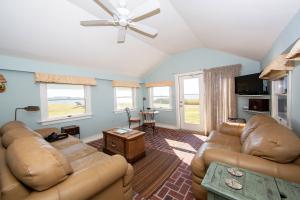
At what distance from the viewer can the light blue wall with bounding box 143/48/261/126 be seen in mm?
3588

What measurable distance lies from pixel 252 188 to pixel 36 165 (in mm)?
1544

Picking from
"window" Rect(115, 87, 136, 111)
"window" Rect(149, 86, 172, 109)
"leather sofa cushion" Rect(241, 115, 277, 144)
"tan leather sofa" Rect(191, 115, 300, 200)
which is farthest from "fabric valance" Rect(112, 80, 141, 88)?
"leather sofa cushion" Rect(241, 115, 277, 144)

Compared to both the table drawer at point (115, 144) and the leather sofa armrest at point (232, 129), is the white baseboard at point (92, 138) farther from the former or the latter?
the leather sofa armrest at point (232, 129)

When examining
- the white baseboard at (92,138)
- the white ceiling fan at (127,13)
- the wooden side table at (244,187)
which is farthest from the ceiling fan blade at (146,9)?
the white baseboard at (92,138)

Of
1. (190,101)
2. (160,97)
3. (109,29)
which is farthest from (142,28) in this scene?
(160,97)

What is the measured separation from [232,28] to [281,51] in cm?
77

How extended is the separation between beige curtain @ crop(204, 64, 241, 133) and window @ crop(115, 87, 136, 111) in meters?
2.78

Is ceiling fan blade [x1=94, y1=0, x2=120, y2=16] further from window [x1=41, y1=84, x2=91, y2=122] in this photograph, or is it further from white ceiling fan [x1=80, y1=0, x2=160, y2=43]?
window [x1=41, y1=84, x2=91, y2=122]

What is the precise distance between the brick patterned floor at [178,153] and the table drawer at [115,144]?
0.56 m

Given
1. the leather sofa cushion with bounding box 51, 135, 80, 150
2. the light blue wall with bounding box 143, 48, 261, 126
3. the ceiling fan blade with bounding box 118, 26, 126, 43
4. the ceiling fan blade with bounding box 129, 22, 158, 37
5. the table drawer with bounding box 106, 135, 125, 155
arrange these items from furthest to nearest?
the light blue wall with bounding box 143, 48, 261, 126
the table drawer with bounding box 106, 135, 125, 155
the leather sofa cushion with bounding box 51, 135, 80, 150
the ceiling fan blade with bounding box 118, 26, 126, 43
the ceiling fan blade with bounding box 129, 22, 158, 37

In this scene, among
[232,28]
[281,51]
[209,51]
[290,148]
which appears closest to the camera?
[290,148]

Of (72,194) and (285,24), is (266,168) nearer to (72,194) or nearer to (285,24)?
(72,194)

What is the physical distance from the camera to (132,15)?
1735 mm

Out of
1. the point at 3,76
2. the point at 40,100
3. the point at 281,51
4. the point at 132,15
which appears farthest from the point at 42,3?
the point at 281,51
